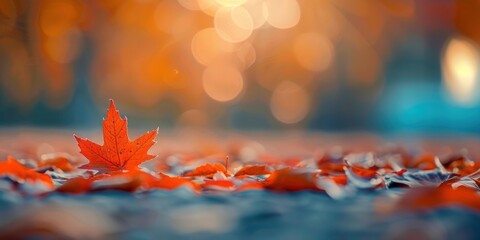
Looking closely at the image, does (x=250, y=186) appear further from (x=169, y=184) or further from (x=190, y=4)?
(x=190, y=4)

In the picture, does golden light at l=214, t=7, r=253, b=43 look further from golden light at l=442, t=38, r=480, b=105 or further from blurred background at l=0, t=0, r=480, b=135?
golden light at l=442, t=38, r=480, b=105

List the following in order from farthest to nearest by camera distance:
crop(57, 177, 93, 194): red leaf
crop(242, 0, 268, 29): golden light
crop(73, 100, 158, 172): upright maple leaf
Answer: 1. crop(242, 0, 268, 29): golden light
2. crop(73, 100, 158, 172): upright maple leaf
3. crop(57, 177, 93, 194): red leaf

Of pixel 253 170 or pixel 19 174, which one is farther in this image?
pixel 253 170

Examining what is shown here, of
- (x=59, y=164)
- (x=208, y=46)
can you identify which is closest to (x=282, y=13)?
(x=208, y=46)

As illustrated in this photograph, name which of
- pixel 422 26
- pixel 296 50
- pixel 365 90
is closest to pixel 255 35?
pixel 296 50

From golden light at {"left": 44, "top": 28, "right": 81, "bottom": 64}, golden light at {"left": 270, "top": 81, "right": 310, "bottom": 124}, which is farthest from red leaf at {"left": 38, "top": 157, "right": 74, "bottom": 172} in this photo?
golden light at {"left": 270, "top": 81, "right": 310, "bottom": 124}

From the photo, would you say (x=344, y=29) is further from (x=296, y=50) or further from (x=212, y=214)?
(x=212, y=214)

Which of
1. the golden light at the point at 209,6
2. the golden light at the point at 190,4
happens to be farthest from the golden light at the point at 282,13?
the golden light at the point at 190,4
